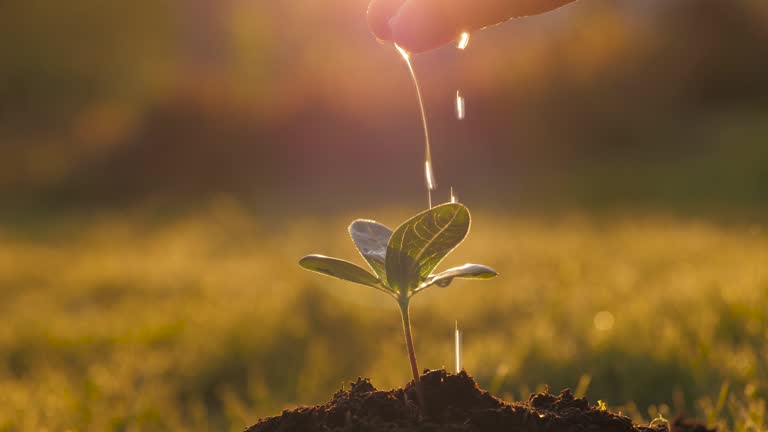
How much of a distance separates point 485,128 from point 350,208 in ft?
9.19

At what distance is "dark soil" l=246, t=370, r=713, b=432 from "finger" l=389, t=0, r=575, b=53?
639 mm

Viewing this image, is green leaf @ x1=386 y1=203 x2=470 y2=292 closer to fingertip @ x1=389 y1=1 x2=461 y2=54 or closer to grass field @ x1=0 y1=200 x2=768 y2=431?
fingertip @ x1=389 y1=1 x2=461 y2=54

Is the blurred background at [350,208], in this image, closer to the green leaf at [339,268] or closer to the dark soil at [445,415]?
the dark soil at [445,415]

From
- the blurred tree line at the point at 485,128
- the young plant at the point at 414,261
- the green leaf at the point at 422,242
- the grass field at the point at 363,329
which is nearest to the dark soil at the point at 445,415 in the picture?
the young plant at the point at 414,261

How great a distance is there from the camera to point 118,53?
1598 centimetres

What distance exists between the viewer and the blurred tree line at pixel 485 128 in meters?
9.37

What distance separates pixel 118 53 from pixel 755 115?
41.7 ft

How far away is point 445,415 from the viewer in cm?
121

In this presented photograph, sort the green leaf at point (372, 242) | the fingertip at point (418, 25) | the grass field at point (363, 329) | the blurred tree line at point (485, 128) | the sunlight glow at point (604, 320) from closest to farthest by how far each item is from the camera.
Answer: the green leaf at point (372, 242) < the fingertip at point (418, 25) < the grass field at point (363, 329) < the sunlight glow at point (604, 320) < the blurred tree line at point (485, 128)

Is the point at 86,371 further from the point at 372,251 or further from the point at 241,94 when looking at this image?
the point at 241,94

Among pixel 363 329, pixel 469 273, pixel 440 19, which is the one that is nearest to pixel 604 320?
pixel 363 329

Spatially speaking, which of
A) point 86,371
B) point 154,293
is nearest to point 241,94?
point 154,293

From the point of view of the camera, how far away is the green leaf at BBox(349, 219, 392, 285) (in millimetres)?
1265

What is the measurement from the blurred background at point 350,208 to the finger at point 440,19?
1028 millimetres
